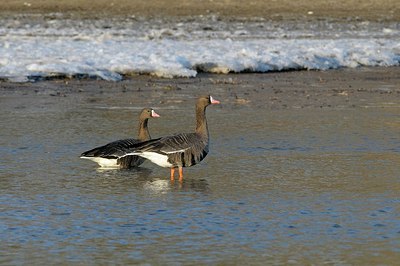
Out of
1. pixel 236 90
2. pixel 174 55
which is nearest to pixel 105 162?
pixel 236 90

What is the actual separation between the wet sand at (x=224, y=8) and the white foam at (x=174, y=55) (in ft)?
43.5

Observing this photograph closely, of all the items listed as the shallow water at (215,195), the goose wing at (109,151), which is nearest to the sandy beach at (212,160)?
the shallow water at (215,195)

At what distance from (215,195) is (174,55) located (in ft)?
47.7

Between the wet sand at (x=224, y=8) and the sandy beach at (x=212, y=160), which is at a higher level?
the wet sand at (x=224, y=8)

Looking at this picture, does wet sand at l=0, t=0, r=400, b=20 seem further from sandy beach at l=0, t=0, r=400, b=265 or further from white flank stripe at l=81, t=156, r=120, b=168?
white flank stripe at l=81, t=156, r=120, b=168

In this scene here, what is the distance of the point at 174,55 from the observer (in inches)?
1000

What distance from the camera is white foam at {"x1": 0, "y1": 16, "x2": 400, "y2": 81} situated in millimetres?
22844

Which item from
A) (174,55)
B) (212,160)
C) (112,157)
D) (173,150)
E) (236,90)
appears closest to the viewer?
(173,150)

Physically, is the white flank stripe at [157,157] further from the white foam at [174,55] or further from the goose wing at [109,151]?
the white foam at [174,55]

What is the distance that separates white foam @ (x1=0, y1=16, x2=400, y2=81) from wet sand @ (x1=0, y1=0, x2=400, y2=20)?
522 inches

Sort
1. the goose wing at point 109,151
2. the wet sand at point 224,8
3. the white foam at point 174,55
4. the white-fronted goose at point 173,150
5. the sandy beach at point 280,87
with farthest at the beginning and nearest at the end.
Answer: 1. the wet sand at point 224,8
2. the white foam at point 174,55
3. the sandy beach at point 280,87
4. the goose wing at point 109,151
5. the white-fronted goose at point 173,150

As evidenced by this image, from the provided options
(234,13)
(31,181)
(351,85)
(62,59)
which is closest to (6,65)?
(62,59)

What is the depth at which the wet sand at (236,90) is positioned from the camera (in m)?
19.1

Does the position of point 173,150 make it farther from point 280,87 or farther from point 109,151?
point 280,87
